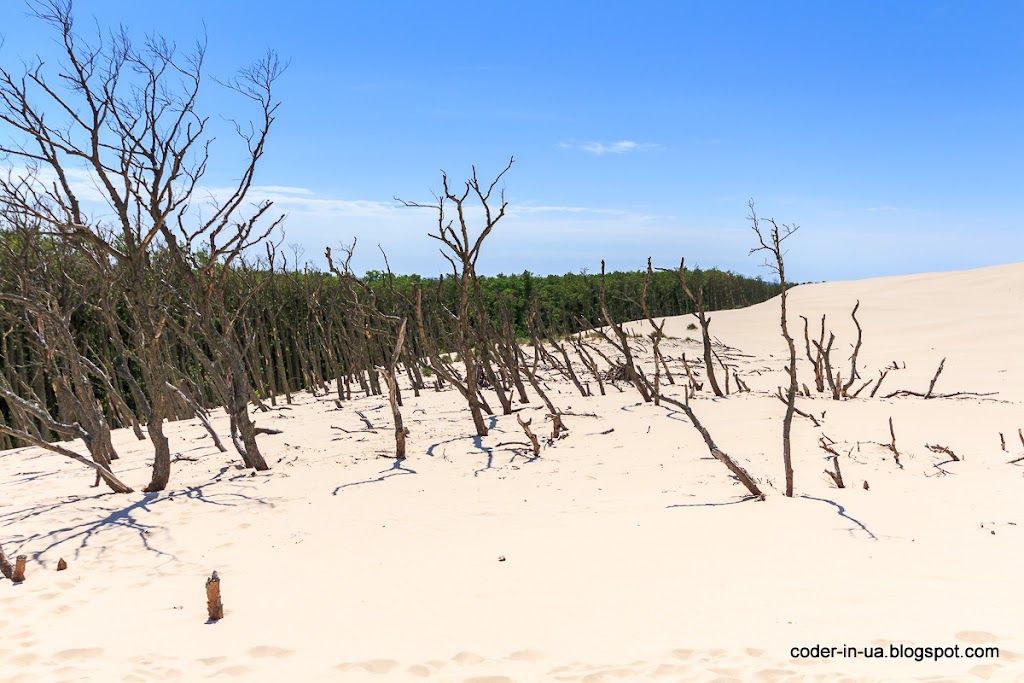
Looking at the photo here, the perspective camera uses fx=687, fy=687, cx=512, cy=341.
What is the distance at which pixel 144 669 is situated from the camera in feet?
10.7

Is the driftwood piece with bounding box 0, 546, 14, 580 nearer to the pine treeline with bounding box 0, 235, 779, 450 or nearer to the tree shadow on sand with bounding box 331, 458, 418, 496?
the pine treeline with bounding box 0, 235, 779, 450

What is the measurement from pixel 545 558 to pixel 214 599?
193 cm

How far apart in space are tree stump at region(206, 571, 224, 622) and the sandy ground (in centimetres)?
7

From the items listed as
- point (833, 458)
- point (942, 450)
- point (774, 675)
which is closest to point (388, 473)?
point (833, 458)

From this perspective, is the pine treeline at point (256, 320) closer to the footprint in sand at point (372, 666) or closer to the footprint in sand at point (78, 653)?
the footprint in sand at point (78, 653)

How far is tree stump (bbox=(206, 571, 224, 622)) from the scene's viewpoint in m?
3.70

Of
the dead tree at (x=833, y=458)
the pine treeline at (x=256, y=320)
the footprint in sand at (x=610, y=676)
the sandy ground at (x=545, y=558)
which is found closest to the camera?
the footprint in sand at (x=610, y=676)

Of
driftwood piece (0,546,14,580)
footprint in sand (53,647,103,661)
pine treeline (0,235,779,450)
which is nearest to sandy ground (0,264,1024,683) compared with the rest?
footprint in sand (53,647,103,661)

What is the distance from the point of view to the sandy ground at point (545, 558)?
10.4 feet

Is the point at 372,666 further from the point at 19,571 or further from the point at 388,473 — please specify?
the point at 388,473

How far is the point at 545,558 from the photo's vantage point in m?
A: 4.34

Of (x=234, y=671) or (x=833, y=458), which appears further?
(x=833, y=458)

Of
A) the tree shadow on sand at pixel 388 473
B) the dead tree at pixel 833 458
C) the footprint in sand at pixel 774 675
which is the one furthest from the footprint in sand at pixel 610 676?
the tree shadow on sand at pixel 388 473

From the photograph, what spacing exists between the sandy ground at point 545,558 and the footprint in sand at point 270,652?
0.5 inches
